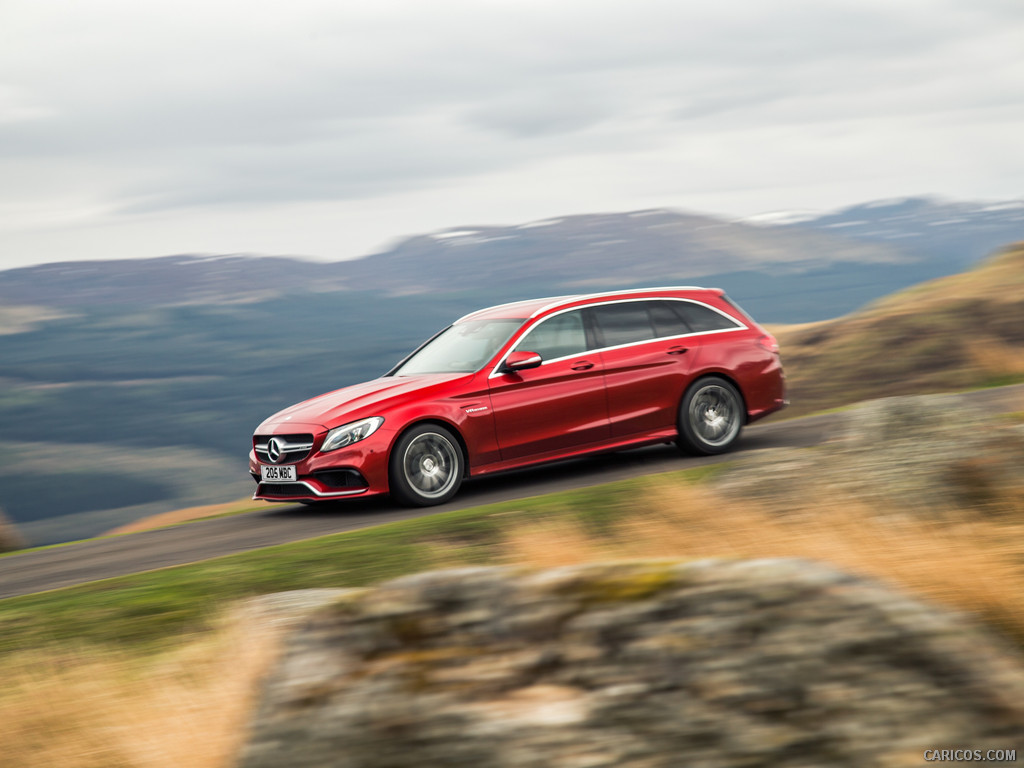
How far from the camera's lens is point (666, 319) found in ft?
37.0

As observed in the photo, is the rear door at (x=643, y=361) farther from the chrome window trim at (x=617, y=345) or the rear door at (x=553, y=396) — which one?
Result: the rear door at (x=553, y=396)

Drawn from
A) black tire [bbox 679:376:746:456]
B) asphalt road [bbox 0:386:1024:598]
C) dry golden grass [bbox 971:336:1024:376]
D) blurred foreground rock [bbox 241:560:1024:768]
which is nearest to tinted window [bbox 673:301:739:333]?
black tire [bbox 679:376:746:456]

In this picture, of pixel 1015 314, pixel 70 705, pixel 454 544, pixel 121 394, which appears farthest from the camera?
pixel 121 394

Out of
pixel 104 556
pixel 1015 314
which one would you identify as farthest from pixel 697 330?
pixel 1015 314

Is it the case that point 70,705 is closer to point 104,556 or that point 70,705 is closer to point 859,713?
point 859,713

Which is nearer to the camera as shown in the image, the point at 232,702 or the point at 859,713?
the point at 859,713

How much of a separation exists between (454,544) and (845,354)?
23414mm

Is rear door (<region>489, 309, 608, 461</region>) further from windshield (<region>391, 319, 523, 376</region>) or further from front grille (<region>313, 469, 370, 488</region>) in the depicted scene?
front grille (<region>313, 469, 370, 488</region>)

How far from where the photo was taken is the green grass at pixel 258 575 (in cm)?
617

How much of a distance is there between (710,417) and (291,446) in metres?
4.32

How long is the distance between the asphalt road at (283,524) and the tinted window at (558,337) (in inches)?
50.7

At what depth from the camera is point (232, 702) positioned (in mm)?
4070

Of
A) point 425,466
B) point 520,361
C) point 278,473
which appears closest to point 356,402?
point 425,466

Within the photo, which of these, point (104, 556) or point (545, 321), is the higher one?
point (545, 321)
